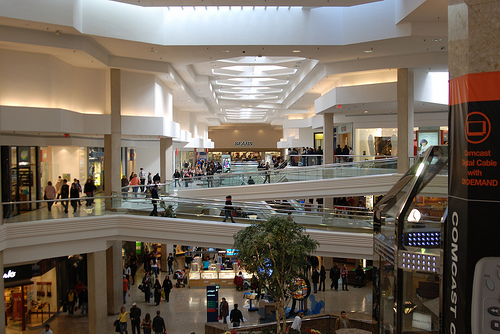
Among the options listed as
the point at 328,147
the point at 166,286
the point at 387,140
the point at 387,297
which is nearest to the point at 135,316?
the point at 166,286

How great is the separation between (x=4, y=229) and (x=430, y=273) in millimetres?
12321

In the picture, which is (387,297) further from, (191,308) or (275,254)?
(191,308)

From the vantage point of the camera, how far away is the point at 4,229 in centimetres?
1316

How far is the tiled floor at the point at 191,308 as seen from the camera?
16.2 metres

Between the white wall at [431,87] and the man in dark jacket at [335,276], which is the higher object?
the white wall at [431,87]

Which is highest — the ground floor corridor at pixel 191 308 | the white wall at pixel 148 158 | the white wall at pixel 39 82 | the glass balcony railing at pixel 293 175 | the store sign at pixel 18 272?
the white wall at pixel 39 82

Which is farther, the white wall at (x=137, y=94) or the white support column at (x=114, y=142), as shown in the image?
the white wall at (x=137, y=94)

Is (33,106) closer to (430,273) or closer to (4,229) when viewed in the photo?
(4,229)

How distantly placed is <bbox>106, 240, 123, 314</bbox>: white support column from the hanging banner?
1629 centimetres

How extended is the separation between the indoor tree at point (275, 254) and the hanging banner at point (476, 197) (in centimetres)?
579

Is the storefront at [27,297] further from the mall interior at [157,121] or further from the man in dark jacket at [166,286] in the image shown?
the man in dark jacket at [166,286]

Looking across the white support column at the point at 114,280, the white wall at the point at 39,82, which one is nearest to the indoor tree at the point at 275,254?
the white wall at the point at 39,82

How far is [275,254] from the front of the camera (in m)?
9.94

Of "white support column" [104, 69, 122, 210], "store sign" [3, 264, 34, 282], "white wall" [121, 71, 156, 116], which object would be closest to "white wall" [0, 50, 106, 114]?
"white support column" [104, 69, 122, 210]
